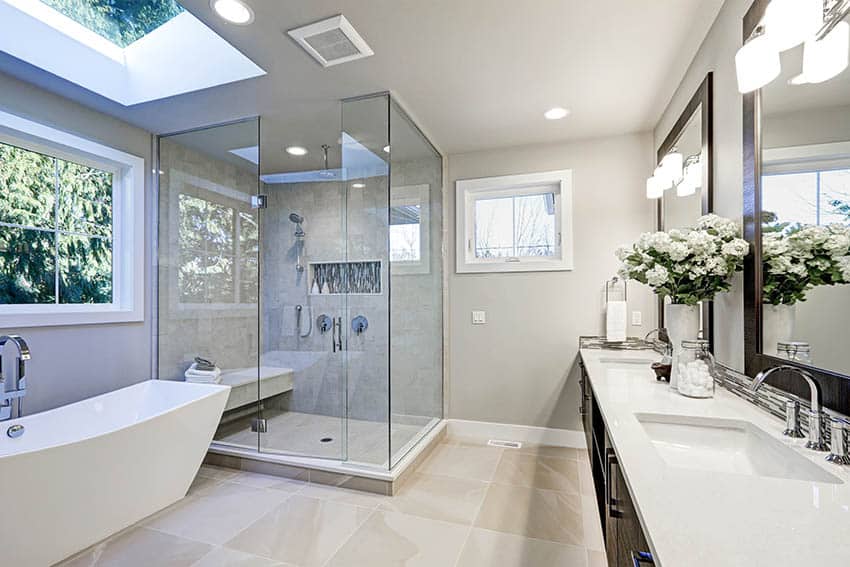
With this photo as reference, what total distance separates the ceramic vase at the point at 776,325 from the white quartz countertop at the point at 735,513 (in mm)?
336

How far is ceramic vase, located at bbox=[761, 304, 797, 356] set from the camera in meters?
1.36

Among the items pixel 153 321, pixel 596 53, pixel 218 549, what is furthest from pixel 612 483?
pixel 153 321

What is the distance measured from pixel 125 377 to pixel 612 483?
3345 mm

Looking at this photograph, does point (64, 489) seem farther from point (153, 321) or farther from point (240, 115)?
point (240, 115)

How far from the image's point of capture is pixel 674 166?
251 centimetres

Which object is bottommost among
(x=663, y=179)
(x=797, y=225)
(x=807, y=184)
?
(x=797, y=225)

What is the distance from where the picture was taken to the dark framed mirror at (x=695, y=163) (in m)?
2.05

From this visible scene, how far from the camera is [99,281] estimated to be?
303 cm

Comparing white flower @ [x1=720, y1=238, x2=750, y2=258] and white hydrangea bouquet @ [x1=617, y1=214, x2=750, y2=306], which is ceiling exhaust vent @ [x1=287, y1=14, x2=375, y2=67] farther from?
white flower @ [x1=720, y1=238, x2=750, y2=258]

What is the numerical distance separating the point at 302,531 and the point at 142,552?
0.76 m

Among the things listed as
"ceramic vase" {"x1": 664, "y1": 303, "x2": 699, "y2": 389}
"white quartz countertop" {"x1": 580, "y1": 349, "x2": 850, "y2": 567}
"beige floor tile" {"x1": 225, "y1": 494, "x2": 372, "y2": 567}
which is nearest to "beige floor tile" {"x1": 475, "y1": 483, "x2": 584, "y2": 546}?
"beige floor tile" {"x1": 225, "y1": 494, "x2": 372, "y2": 567}

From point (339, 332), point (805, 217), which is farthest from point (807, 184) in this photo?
point (339, 332)

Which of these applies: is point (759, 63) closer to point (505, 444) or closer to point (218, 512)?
point (505, 444)

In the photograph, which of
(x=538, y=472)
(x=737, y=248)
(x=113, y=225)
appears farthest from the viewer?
(x=113, y=225)
